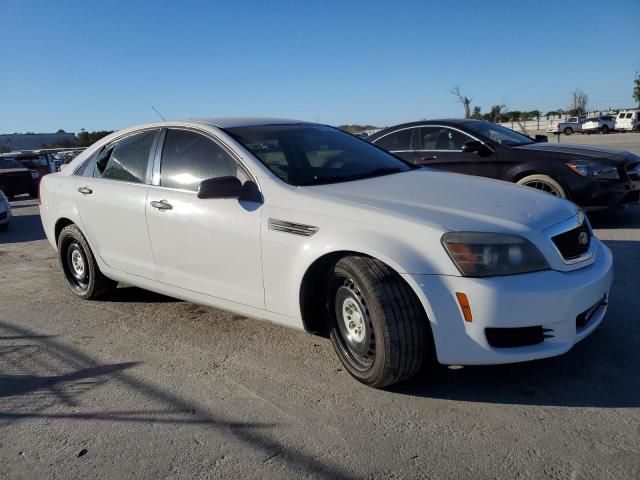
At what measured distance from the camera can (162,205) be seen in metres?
4.15

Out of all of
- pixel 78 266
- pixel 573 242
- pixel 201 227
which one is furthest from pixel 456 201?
pixel 78 266

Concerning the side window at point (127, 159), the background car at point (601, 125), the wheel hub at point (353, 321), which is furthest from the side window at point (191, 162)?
the background car at point (601, 125)

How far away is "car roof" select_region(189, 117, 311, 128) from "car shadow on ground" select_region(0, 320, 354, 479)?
1852 mm

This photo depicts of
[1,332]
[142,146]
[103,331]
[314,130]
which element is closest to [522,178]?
[314,130]

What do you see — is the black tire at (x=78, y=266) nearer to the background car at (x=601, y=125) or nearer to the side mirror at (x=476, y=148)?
the side mirror at (x=476, y=148)

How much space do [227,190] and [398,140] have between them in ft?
17.4

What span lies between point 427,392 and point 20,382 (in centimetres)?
254

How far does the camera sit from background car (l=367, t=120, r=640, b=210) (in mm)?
6984

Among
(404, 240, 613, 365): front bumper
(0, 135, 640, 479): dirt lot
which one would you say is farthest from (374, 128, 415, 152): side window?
(404, 240, 613, 365): front bumper

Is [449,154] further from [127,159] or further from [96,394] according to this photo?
[96,394]

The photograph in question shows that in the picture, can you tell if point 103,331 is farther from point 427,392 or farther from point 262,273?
point 427,392

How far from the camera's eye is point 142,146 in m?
4.63

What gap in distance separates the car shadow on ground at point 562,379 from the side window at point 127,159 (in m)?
2.70

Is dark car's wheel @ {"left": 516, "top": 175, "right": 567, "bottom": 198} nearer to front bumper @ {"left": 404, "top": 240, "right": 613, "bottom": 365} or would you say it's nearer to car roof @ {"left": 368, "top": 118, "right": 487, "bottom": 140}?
car roof @ {"left": 368, "top": 118, "right": 487, "bottom": 140}
